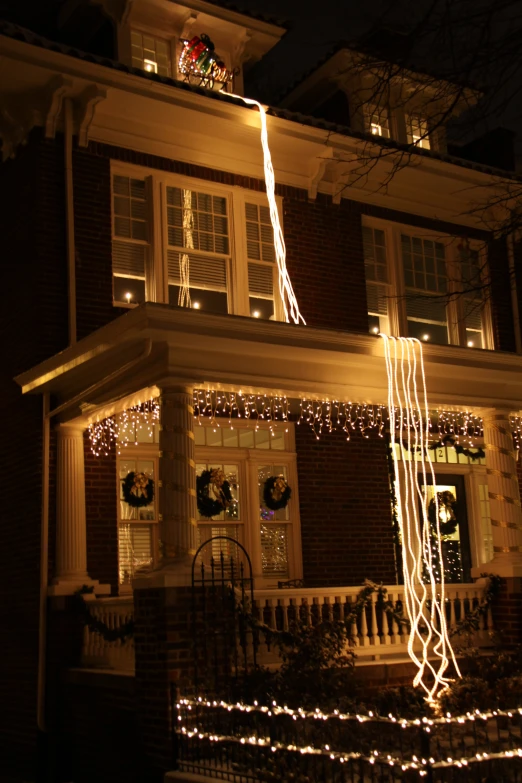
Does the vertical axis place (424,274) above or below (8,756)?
above

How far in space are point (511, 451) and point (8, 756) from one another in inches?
281

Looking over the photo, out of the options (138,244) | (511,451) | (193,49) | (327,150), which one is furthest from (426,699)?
(193,49)

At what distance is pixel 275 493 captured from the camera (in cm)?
1316

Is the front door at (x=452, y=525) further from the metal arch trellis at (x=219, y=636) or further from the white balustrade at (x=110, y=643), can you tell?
the white balustrade at (x=110, y=643)

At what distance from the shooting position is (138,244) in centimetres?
1291

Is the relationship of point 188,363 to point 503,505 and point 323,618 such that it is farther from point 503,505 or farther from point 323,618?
point 503,505

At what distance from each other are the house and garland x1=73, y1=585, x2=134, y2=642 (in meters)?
0.11

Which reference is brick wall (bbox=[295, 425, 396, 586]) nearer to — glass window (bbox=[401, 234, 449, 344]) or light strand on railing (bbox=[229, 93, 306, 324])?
light strand on railing (bbox=[229, 93, 306, 324])

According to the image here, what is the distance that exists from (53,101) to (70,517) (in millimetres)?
5089

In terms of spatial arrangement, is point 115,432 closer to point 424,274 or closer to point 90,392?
point 90,392

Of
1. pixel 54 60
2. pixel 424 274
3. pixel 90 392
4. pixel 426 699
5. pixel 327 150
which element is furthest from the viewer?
pixel 424 274

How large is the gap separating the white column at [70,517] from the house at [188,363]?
0.03 metres

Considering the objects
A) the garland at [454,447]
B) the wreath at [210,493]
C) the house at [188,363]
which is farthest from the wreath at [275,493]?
the garland at [454,447]

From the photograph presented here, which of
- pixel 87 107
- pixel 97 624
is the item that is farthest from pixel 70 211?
pixel 97 624
